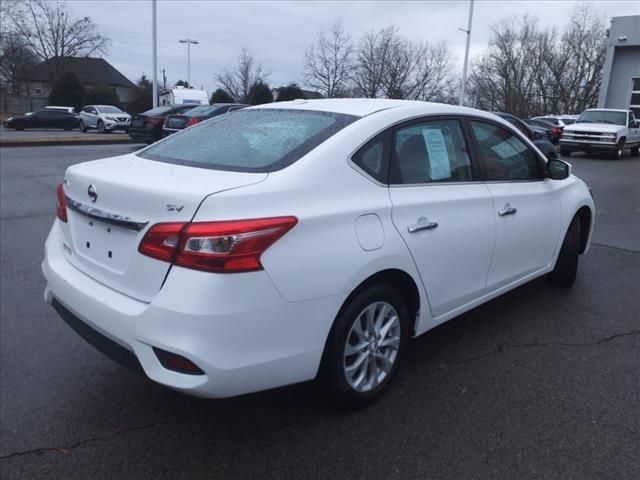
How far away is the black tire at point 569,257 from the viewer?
4828 mm

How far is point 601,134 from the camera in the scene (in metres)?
19.6

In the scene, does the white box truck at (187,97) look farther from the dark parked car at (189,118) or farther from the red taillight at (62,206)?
the red taillight at (62,206)

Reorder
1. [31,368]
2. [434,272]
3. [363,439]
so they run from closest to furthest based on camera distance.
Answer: [363,439]
[434,272]
[31,368]

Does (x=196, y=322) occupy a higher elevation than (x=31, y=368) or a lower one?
higher

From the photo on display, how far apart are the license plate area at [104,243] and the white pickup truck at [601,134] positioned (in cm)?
2033

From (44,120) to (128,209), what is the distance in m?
35.0

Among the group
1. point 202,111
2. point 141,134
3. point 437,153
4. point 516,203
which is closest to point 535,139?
point 202,111

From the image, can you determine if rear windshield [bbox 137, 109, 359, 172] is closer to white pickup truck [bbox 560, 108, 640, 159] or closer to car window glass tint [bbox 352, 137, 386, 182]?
car window glass tint [bbox 352, 137, 386, 182]

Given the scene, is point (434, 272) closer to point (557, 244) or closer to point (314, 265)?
point (314, 265)

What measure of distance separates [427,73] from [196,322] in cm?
4786

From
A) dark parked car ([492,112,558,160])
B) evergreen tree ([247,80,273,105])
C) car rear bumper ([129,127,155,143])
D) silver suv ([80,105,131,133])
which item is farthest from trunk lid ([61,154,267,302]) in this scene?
evergreen tree ([247,80,273,105])

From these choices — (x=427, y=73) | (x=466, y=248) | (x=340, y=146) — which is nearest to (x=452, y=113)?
(x=466, y=248)

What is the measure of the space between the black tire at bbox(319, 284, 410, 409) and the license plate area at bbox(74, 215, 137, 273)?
1.04 meters

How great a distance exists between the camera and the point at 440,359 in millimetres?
3678
